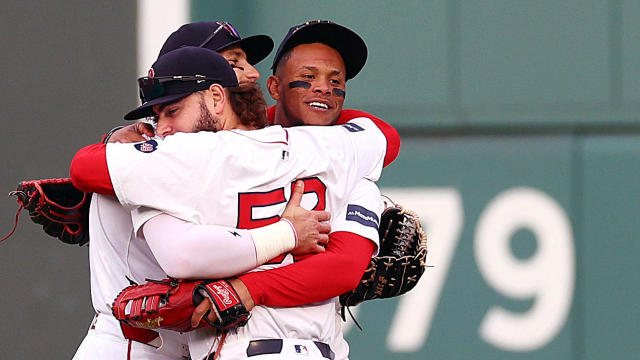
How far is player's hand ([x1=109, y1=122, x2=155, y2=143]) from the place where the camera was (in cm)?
263

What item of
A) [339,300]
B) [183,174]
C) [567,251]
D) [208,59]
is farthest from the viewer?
[567,251]

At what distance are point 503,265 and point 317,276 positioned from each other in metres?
2.50

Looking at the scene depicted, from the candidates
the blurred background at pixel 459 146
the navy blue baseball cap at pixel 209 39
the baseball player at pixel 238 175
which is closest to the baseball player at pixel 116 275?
the baseball player at pixel 238 175

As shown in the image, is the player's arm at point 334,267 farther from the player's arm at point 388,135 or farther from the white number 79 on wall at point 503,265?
the white number 79 on wall at point 503,265

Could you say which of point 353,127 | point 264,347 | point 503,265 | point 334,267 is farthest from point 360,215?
point 503,265

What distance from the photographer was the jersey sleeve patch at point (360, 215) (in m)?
2.58

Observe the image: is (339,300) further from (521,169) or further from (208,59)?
(521,169)

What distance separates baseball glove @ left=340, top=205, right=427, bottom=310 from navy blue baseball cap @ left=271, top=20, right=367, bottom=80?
48 cm

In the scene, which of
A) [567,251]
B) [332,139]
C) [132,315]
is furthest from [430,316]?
[132,315]

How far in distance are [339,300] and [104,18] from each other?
2.79 m

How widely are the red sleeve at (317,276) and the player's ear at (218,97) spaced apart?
42 cm

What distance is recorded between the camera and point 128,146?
2.29 m

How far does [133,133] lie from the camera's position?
2.68 metres

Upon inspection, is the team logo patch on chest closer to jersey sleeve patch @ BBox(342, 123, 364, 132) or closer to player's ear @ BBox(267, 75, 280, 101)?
jersey sleeve patch @ BBox(342, 123, 364, 132)
